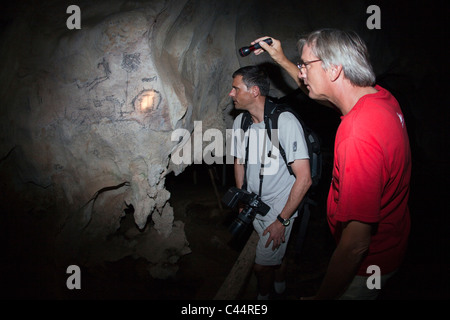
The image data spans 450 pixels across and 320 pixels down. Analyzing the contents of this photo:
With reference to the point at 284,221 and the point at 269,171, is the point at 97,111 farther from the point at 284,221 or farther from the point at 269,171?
the point at 284,221

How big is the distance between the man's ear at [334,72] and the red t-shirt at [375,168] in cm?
20

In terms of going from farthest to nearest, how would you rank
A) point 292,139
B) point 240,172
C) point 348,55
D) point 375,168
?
point 240,172 → point 292,139 → point 348,55 → point 375,168

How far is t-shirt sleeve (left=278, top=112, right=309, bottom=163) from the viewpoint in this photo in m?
2.34

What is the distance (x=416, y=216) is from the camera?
17.7 feet

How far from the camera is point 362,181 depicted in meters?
1.22

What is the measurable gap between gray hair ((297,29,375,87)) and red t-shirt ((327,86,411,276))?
0.42 feet

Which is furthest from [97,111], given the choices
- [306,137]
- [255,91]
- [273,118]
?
[306,137]

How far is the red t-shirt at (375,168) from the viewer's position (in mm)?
1214

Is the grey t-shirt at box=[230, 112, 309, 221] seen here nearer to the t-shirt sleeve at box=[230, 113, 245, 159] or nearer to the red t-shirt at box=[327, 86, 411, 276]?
the t-shirt sleeve at box=[230, 113, 245, 159]

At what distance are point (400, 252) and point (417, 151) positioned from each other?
708 centimetres

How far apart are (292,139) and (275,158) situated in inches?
11.9

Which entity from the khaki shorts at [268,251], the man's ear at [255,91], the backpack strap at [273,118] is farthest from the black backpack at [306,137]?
the khaki shorts at [268,251]

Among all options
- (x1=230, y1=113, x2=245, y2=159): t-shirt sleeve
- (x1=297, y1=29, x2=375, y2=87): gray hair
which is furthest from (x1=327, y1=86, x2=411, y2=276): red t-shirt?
(x1=230, y1=113, x2=245, y2=159): t-shirt sleeve
